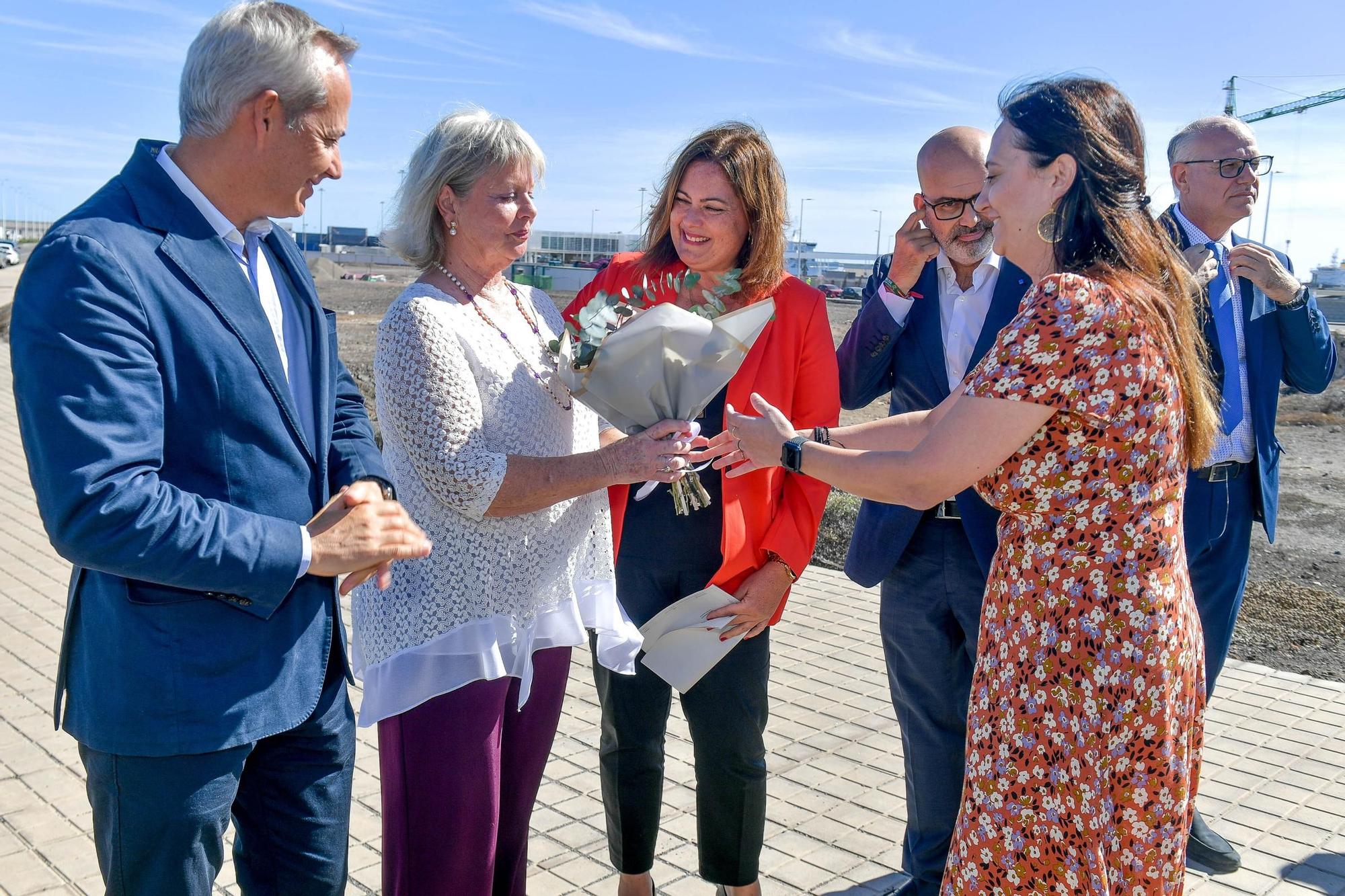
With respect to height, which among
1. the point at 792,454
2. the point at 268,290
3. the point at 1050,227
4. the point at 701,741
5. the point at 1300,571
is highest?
the point at 1050,227

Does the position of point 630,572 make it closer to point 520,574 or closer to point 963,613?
point 520,574

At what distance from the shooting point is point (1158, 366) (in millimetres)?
2289

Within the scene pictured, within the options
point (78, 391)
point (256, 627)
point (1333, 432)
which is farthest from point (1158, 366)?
point (1333, 432)

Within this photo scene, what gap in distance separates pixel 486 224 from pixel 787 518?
1219 millimetres

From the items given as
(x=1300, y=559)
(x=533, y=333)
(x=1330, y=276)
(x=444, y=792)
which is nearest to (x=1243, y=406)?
(x=533, y=333)

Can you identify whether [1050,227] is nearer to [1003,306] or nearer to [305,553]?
[1003,306]

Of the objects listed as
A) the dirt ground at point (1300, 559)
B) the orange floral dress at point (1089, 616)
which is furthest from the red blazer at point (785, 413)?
the dirt ground at point (1300, 559)

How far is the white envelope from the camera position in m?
3.14

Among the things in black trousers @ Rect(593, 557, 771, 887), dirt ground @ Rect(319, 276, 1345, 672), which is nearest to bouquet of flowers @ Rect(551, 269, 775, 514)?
black trousers @ Rect(593, 557, 771, 887)

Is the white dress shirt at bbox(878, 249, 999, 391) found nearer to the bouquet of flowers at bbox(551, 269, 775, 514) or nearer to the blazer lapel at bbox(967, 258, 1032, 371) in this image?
the blazer lapel at bbox(967, 258, 1032, 371)

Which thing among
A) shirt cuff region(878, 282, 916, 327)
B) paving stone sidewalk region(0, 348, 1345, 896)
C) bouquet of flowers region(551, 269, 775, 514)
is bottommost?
paving stone sidewalk region(0, 348, 1345, 896)

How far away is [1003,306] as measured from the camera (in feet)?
10.8

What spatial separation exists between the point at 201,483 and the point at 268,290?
19.9 inches

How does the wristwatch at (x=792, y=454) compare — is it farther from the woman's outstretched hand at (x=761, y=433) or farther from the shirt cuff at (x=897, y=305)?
the shirt cuff at (x=897, y=305)
